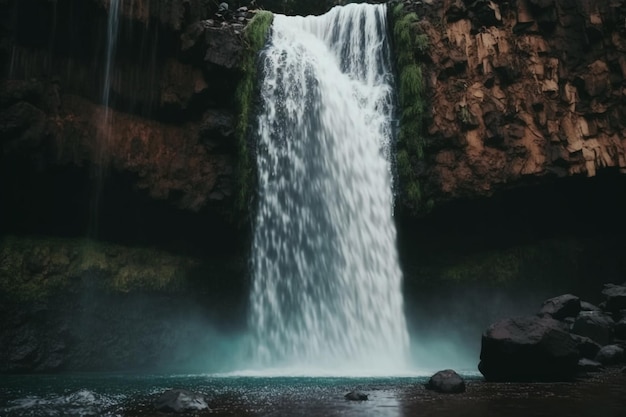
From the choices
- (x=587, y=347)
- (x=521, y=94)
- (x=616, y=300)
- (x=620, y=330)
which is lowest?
(x=587, y=347)

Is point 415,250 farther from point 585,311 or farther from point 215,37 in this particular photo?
point 215,37

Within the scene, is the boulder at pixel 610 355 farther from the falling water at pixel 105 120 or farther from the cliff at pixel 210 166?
the falling water at pixel 105 120

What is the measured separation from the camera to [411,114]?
60.6 feet

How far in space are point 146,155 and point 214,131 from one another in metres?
2.26

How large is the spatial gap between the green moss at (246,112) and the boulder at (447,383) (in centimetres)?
1012

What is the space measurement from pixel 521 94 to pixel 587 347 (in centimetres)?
911

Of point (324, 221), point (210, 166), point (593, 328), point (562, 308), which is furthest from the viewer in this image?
point (210, 166)

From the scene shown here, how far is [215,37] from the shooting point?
17656mm

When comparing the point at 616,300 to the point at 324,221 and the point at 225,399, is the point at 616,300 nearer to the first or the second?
the point at 324,221

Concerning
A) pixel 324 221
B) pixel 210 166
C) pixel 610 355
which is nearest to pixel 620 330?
pixel 610 355

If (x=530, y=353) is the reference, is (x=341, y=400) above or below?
below

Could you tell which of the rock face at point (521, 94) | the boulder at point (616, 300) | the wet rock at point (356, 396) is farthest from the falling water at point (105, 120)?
the boulder at point (616, 300)

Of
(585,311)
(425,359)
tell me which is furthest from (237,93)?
(585,311)

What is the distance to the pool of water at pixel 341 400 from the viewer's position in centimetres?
660
